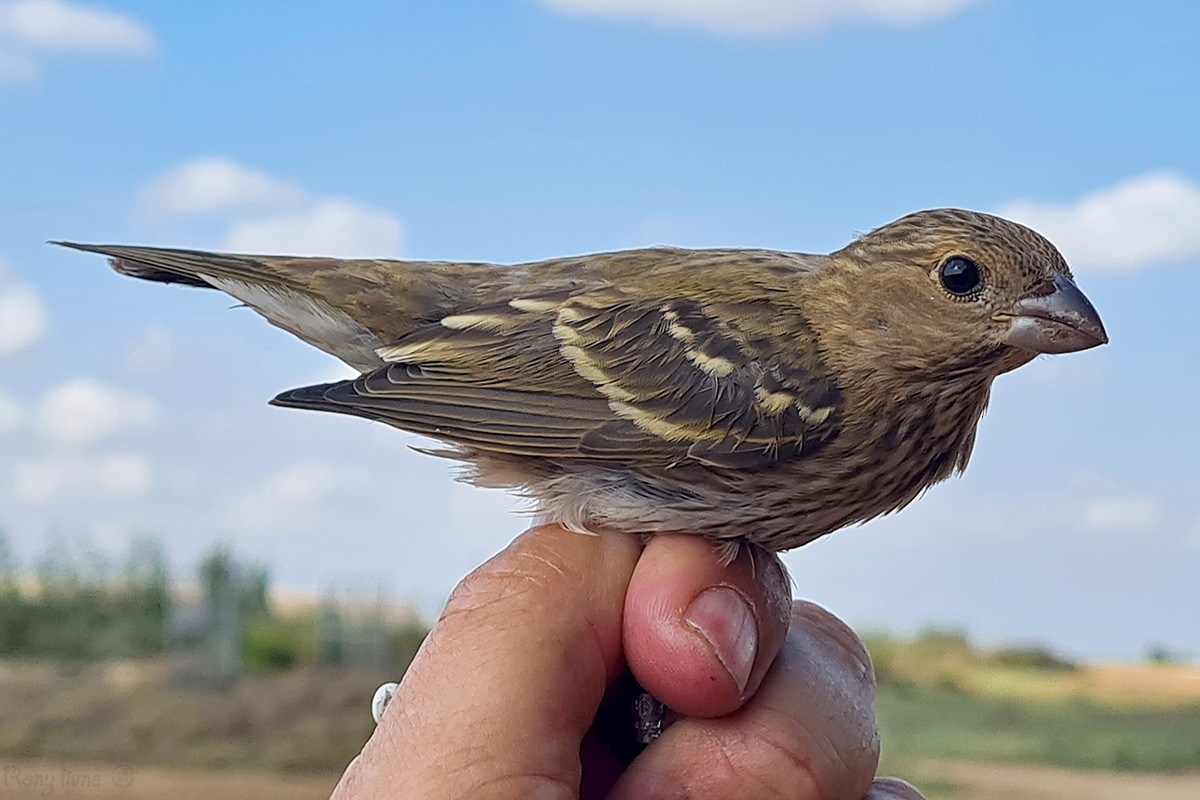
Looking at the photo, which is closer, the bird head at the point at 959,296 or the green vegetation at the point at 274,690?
the bird head at the point at 959,296

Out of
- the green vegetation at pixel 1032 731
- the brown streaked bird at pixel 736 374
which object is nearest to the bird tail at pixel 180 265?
the brown streaked bird at pixel 736 374

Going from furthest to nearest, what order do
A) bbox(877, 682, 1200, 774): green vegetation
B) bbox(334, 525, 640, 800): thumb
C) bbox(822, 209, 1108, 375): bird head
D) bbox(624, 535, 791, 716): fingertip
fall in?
bbox(877, 682, 1200, 774): green vegetation < bbox(822, 209, 1108, 375): bird head < bbox(624, 535, 791, 716): fingertip < bbox(334, 525, 640, 800): thumb

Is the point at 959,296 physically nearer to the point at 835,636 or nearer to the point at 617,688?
the point at 835,636

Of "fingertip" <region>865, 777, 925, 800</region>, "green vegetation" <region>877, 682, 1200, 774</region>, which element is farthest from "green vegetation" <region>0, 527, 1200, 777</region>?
"fingertip" <region>865, 777, 925, 800</region>

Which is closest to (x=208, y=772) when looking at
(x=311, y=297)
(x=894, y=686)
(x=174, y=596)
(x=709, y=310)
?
(x=174, y=596)

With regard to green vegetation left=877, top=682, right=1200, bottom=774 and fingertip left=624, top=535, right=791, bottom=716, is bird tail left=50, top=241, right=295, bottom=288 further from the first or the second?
green vegetation left=877, top=682, right=1200, bottom=774

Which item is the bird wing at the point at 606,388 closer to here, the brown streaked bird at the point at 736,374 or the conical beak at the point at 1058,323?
the brown streaked bird at the point at 736,374

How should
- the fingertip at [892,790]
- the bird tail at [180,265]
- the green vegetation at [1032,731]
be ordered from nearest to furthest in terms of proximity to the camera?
the fingertip at [892,790] → the bird tail at [180,265] → the green vegetation at [1032,731]
